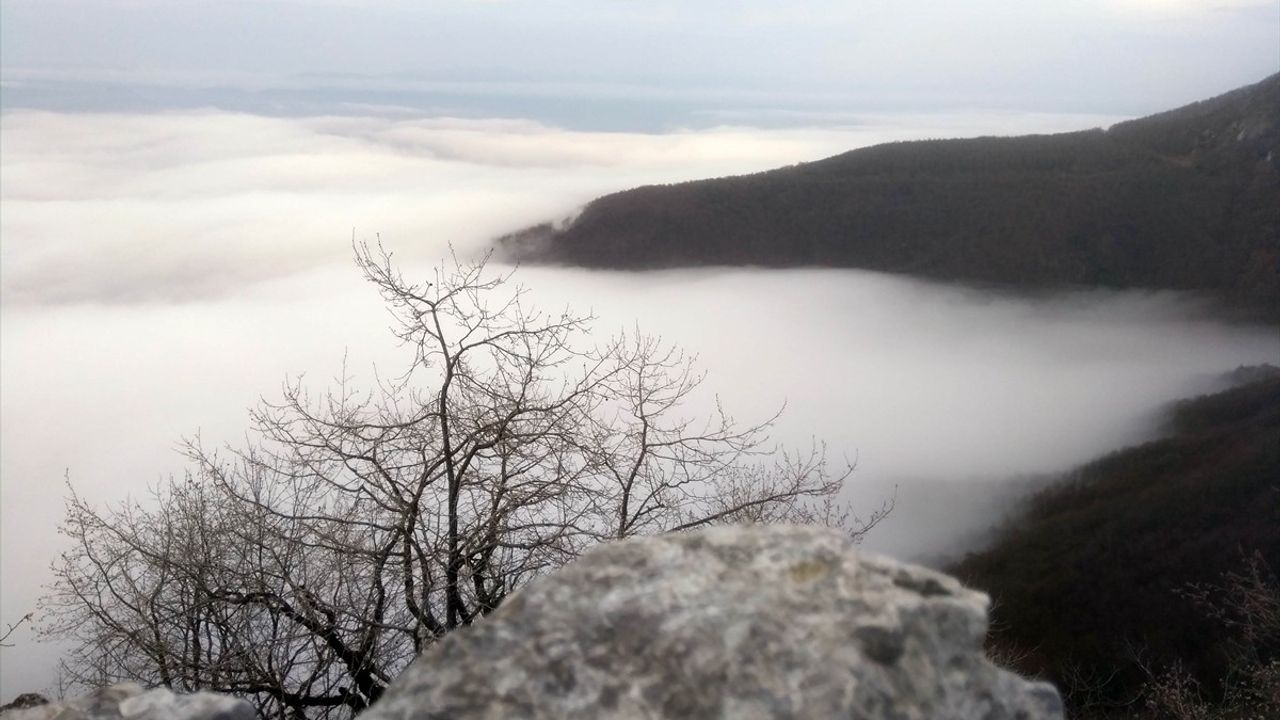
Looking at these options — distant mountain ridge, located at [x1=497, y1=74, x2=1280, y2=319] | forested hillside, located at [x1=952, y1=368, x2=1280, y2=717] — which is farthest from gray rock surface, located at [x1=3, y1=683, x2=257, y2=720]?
distant mountain ridge, located at [x1=497, y1=74, x2=1280, y2=319]

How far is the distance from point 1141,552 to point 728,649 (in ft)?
208

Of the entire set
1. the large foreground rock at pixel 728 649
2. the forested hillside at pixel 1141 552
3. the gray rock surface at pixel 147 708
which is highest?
the large foreground rock at pixel 728 649

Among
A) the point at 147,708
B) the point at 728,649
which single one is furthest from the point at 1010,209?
the point at 147,708

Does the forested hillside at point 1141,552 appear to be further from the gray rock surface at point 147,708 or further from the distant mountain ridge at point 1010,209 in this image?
the distant mountain ridge at point 1010,209

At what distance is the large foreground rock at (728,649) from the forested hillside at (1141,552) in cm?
2848

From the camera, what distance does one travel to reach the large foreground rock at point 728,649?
2297 millimetres

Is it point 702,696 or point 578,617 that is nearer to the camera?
point 702,696

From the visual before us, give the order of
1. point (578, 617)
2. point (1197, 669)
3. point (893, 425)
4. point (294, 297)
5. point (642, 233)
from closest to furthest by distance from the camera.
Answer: point (578, 617)
point (1197, 669)
point (642, 233)
point (893, 425)
point (294, 297)

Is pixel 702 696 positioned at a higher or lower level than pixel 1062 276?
higher

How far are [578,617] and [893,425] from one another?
124274 mm

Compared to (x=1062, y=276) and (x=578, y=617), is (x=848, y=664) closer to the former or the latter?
(x=578, y=617)

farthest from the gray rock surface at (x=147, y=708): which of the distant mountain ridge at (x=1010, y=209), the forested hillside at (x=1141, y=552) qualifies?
the distant mountain ridge at (x=1010, y=209)

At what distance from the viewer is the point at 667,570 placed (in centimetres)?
264

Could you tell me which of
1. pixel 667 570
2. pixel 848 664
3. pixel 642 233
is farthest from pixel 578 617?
pixel 642 233
